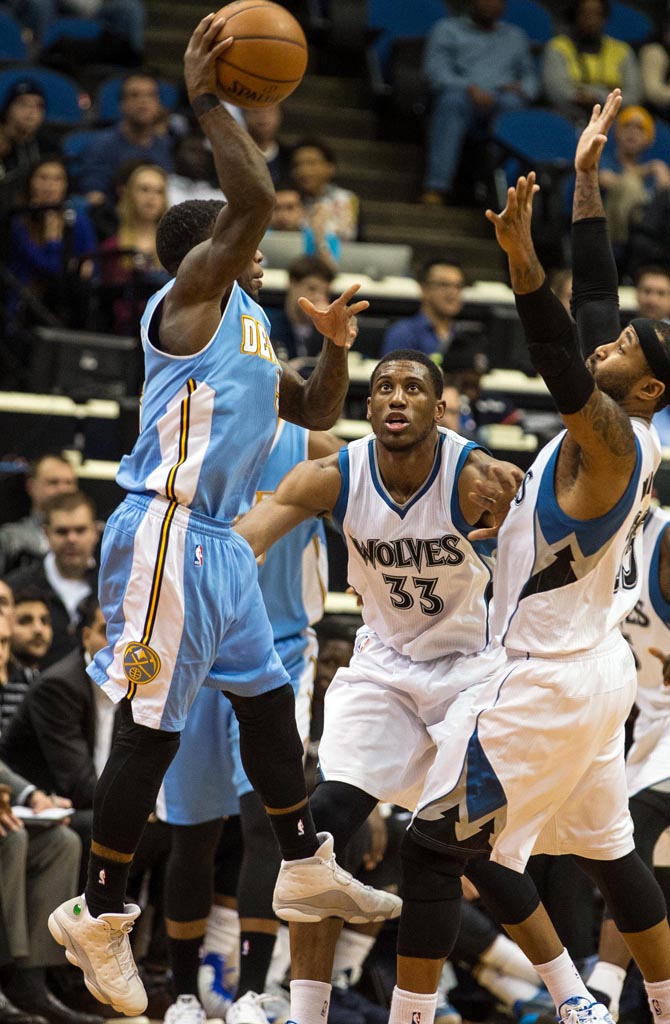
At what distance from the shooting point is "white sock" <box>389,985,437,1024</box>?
489 cm

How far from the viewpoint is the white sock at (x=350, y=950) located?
7.12 m

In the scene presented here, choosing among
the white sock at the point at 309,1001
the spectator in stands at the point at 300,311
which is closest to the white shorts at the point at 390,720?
the white sock at the point at 309,1001

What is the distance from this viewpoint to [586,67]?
14930 millimetres

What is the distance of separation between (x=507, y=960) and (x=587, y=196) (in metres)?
3.56

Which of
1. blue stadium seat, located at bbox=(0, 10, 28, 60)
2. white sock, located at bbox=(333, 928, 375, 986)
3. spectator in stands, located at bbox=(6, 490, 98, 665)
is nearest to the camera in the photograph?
white sock, located at bbox=(333, 928, 375, 986)

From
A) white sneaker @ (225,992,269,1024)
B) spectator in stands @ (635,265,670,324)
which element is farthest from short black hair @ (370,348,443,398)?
spectator in stands @ (635,265,670,324)

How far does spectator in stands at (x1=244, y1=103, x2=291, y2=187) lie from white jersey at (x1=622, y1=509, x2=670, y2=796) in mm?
6319

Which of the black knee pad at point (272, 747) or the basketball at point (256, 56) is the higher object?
the basketball at point (256, 56)

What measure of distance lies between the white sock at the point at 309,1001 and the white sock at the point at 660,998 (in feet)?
3.58

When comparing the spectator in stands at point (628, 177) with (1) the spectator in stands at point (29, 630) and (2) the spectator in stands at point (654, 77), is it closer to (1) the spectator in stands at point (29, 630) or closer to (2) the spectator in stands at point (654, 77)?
(2) the spectator in stands at point (654, 77)

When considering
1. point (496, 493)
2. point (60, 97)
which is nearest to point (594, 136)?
point (496, 493)

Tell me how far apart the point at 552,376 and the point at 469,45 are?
10660mm

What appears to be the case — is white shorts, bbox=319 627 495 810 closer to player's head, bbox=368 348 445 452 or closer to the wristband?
player's head, bbox=368 348 445 452

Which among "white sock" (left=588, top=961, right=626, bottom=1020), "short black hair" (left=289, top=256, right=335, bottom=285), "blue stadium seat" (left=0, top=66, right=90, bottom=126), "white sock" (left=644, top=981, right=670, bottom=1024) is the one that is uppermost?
"blue stadium seat" (left=0, top=66, right=90, bottom=126)
